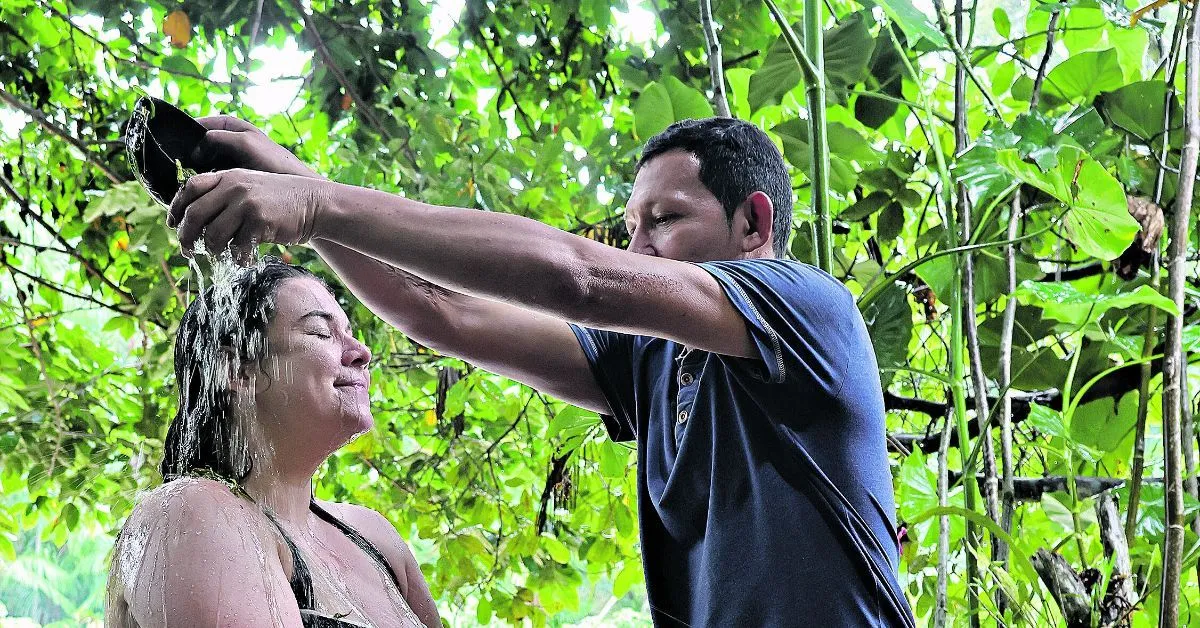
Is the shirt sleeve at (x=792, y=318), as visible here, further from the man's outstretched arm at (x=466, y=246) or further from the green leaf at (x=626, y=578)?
the green leaf at (x=626, y=578)

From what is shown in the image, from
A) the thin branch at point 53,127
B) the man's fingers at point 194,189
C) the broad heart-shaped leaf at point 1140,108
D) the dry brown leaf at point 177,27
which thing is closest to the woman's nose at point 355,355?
the man's fingers at point 194,189

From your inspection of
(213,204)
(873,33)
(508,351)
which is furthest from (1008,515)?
(213,204)

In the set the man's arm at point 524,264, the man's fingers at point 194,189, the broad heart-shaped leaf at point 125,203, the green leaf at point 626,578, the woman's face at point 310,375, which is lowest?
the green leaf at point 626,578

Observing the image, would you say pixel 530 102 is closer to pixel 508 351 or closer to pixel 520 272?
pixel 508 351

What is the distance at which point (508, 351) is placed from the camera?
133 cm

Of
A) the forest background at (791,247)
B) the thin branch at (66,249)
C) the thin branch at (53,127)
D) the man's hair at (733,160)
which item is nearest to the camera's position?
the man's hair at (733,160)

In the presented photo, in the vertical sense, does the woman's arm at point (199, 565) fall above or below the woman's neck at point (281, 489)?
below

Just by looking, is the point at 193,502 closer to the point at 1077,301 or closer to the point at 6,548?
the point at 1077,301

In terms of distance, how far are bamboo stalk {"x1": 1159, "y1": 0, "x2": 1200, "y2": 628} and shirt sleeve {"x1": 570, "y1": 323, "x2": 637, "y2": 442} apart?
67cm

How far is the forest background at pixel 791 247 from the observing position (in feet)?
5.37

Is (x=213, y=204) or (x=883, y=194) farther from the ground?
(x=883, y=194)

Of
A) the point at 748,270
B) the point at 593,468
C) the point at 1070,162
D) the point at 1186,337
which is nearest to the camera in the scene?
the point at 748,270

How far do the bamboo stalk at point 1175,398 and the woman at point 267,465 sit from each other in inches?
34.8

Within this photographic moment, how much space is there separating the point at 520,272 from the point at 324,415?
30 centimetres
